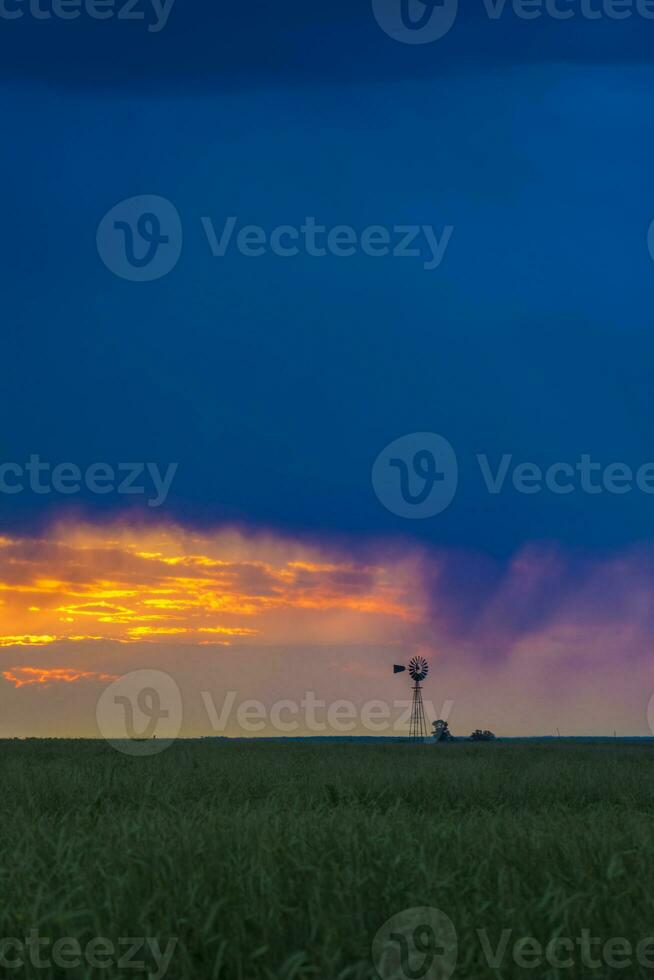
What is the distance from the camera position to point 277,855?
5844 mm

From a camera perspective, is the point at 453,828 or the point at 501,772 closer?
the point at 453,828

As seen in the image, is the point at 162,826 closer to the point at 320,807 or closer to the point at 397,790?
the point at 320,807

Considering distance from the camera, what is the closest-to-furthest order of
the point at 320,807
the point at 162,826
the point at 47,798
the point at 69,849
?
the point at 69,849, the point at 162,826, the point at 320,807, the point at 47,798

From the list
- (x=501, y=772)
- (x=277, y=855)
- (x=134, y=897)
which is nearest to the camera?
(x=134, y=897)

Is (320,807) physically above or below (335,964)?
above

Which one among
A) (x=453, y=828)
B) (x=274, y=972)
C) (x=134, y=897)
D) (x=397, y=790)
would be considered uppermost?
(x=397, y=790)

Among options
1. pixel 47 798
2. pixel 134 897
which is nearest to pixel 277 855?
pixel 134 897

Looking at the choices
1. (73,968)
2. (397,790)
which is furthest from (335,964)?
(397,790)

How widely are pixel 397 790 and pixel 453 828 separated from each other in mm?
4807

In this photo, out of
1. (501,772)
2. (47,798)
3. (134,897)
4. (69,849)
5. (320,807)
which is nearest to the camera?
(134,897)

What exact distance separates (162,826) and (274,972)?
9.68 ft

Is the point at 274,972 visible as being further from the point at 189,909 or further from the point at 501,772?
the point at 501,772

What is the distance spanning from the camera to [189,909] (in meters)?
4.64

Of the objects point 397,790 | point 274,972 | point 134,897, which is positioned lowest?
point 274,972
